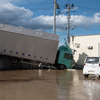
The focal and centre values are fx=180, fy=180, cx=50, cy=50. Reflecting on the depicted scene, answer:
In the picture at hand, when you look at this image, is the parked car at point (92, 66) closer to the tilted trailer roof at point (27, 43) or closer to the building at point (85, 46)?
Answer: the tilted trailer roof at point (27, 43)

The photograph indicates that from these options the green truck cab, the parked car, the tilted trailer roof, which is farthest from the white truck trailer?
the parked car

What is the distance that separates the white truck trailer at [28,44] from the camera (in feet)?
66.0

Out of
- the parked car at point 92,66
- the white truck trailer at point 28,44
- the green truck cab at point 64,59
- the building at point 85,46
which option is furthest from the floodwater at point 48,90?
the building at point 85,46

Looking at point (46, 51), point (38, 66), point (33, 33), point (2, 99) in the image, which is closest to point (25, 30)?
point (33, 33)

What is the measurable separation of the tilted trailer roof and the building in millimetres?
7716

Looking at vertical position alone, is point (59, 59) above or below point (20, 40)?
below

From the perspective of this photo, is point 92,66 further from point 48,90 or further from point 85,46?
point 85,46

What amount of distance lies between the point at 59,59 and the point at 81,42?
7.54 metres

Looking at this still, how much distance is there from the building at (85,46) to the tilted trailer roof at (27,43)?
304 inches

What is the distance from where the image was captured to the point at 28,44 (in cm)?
2092

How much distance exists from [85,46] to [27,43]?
11.7 metres

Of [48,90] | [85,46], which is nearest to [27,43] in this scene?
[85,46]

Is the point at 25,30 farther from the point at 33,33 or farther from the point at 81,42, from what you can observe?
the point at 81,42

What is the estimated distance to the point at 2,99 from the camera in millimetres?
6938
